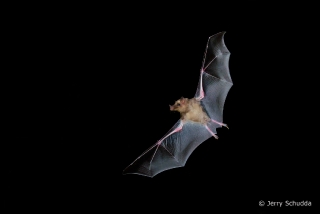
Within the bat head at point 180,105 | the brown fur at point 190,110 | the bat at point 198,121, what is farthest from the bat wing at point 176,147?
the bat head at point 180,105

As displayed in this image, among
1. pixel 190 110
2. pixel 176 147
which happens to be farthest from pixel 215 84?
pixel 176 147

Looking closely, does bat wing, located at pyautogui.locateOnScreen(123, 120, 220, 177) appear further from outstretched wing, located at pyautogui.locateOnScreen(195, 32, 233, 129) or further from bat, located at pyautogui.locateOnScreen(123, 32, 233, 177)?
outstretched wing, located at pyautogui.locateOnScreen(195, 32, 233, 129)

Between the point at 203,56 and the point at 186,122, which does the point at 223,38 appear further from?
the point at 186,122

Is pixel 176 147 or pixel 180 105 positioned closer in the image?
pixel 180 105

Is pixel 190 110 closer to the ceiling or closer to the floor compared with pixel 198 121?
closer to the ceiling

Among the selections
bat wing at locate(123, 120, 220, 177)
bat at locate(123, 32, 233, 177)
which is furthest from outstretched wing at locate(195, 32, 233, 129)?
bat wing at locate(123, 120, 220, 177)

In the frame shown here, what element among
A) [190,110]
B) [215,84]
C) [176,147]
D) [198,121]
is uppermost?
[215,84]

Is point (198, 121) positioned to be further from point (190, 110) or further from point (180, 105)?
point (180, 105)

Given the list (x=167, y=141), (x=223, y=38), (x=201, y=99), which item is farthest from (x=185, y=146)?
(x=223, y=38)
